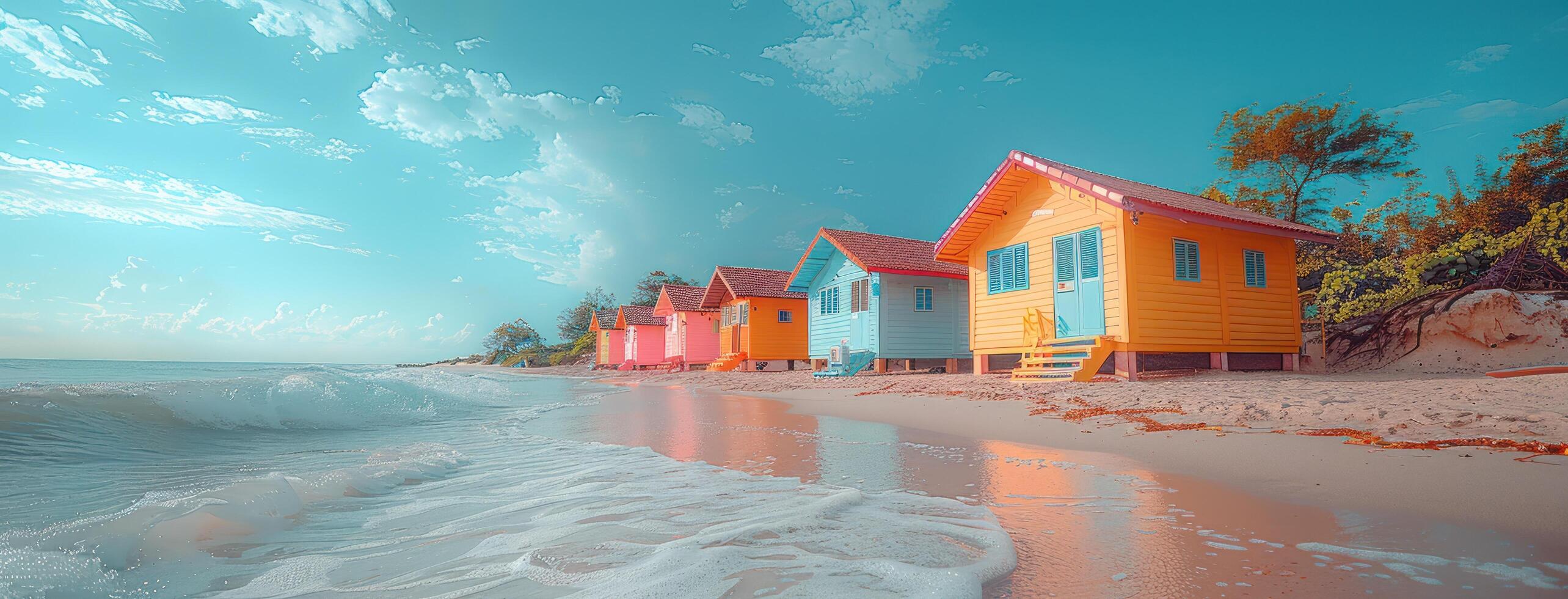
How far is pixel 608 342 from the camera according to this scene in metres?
41.9

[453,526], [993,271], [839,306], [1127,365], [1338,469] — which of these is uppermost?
[993,271]

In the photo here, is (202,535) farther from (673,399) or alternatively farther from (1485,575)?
(673,399)

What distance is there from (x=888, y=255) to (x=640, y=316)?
21.9 m

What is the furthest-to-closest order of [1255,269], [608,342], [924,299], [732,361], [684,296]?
[608,342] → [684,296] → [732,361] → [924,299] → [1255,269]

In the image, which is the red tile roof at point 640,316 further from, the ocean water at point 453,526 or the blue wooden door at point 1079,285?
the ocean water at point 453,526

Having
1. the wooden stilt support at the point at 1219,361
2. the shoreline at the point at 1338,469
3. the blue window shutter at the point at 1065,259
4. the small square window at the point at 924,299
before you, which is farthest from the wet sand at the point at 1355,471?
the small square window at the point at 924,299

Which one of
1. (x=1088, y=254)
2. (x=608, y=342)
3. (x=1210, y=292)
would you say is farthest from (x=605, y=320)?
(x=1210, y=292)

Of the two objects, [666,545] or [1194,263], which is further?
[1194,263]

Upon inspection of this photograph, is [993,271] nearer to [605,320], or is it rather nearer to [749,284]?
[749,284]

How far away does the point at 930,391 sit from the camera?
36.3 ft

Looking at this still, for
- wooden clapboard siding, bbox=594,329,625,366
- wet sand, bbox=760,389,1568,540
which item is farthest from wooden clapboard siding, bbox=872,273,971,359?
wooden clapboard siding, bbox=594,329,625,366

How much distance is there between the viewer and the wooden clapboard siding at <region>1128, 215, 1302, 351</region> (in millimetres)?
11195

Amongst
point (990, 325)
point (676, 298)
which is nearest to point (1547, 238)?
point (990, 325)

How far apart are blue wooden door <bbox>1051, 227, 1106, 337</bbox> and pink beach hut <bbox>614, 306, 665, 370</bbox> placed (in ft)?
85.3
